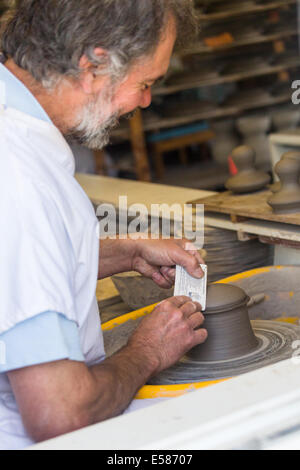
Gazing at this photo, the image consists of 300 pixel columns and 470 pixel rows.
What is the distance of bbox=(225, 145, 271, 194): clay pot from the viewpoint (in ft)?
7.68

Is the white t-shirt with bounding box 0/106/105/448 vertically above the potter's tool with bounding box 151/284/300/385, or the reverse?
the white t-shirt with bounding box 0/106/105/448

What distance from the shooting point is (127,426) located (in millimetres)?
925

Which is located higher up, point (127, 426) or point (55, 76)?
point (55, 76)

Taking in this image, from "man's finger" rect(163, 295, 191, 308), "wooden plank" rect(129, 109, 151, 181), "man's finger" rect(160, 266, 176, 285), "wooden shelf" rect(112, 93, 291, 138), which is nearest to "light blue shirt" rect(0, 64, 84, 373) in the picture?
"man's finger" rect(163, 295, 191, 308)

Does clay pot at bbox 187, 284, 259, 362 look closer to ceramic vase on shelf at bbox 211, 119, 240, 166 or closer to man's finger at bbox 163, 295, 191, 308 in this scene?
man's finger at bbox 163, 295, 191, 308

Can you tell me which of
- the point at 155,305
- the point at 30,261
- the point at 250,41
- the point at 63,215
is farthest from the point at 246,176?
the point at 250,41

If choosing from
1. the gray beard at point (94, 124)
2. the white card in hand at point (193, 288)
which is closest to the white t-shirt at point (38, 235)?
the gray beard at point (94, 124)

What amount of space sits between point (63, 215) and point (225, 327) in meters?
0.61

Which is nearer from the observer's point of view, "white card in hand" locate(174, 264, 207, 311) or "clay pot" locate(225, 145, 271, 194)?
"white card in hand" locate(174, 264, 207, 311)

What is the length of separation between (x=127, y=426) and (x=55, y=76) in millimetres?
726

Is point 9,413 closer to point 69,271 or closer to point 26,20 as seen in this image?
point 69,271

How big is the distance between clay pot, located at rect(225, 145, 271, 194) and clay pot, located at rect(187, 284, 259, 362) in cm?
78

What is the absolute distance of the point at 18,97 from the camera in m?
1.28
